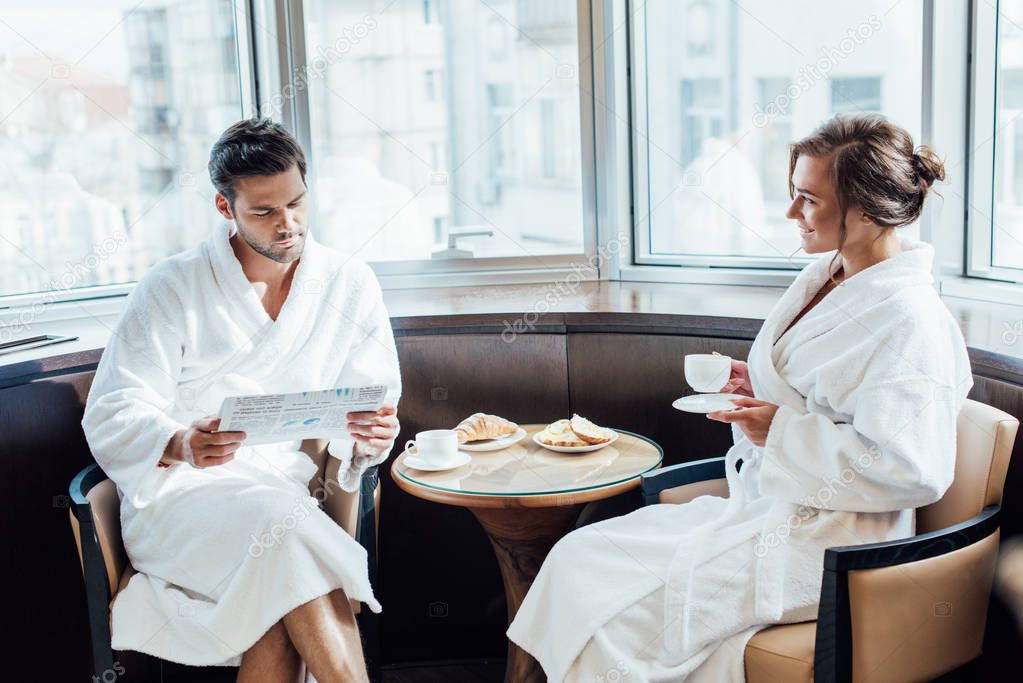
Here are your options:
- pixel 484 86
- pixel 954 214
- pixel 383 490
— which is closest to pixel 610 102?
pixel 484 86

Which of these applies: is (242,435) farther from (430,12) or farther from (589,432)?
(430,12)

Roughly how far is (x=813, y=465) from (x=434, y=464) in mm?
830

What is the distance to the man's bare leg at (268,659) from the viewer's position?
1903 millimetres

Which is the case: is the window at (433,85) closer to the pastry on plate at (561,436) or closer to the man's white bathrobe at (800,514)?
the pastry on plate at (561,436)

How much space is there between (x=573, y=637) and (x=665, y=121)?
179 cm

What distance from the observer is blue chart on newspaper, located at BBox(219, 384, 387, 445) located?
1855 mm

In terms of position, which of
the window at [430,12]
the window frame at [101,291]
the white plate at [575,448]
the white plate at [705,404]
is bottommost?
the white plate at [575,448]

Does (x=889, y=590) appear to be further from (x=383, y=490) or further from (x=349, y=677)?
(x=383, y=490)

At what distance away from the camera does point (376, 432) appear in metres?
2.14

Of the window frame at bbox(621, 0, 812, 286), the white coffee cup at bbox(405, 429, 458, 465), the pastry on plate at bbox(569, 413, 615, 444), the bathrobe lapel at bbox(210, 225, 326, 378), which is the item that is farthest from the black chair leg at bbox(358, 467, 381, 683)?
the window frame at bbox(621, 0, 812, 286)

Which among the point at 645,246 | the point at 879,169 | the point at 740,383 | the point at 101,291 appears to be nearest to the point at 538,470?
the point at 740,383

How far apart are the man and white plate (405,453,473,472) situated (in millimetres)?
76
